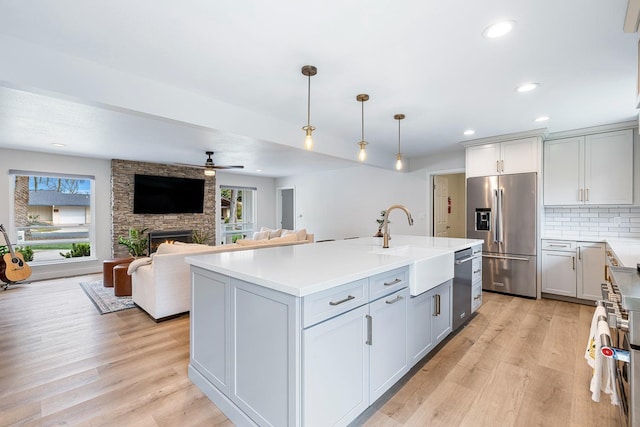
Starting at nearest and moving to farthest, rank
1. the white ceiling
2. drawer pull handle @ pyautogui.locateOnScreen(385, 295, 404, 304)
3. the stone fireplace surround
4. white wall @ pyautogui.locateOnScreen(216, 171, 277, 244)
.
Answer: the white ceiling → drawer pull handle @ pyautogui.locateOnScreen(385, 295, 404, 304) → the stone fireplace surround → white wall @ pyautogui.locateOnScreen(216, 171, 277, 244)

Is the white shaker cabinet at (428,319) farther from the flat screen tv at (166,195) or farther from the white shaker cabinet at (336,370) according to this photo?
the flat screen tv at (166,195)

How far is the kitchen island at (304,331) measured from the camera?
1.39m

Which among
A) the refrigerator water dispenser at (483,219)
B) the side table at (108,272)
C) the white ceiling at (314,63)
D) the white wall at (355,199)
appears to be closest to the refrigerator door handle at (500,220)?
the refrigerator water dispenser at (483,219)

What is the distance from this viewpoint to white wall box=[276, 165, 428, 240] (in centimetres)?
598

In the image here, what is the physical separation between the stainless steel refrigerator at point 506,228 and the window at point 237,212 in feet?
20.3

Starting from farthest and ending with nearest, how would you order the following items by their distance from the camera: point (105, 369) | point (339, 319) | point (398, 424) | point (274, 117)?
point (274, 117), point (105, 369), point (398, 424), point (339, 319)

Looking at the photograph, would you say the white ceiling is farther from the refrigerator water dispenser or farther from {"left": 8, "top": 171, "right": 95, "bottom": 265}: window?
{"left": 8, "top": 171, "right": 95, "bottom": 265}: window

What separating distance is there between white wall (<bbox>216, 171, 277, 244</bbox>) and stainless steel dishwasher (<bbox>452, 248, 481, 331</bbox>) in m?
6.54

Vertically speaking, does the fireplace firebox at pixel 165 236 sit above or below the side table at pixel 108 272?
above

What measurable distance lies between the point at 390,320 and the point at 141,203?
636 centimetres

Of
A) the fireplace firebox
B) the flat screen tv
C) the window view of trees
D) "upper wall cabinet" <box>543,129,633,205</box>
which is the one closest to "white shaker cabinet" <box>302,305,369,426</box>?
"upper wall cabinet" <box>543,129,633,205</box>

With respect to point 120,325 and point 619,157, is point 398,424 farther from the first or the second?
point 619,157

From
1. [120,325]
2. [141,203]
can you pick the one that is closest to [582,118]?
[120,325]

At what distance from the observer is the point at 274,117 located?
3.53 metres
